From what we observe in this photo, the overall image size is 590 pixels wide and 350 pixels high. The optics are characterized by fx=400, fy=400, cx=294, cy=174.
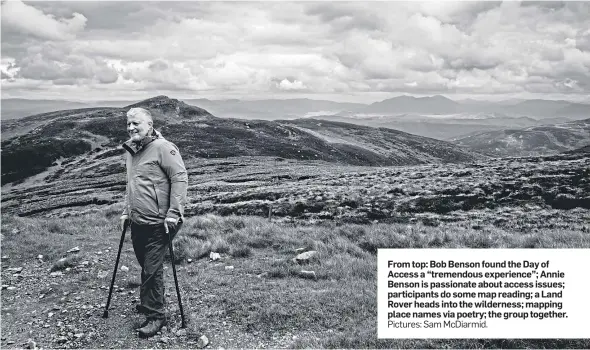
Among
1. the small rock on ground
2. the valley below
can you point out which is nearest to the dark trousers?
the valley below

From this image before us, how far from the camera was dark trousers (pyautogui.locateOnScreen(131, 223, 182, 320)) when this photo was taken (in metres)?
6.62

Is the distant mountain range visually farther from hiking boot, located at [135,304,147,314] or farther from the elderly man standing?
the elderly man standing

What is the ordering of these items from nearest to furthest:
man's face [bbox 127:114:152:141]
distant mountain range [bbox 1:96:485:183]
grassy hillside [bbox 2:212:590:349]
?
1. grassy hillside [bbox 2:212:590:349]
2. man's face [bbox 127:114:152:141]
3. distant mountain range [bbox 1:96:485:183]

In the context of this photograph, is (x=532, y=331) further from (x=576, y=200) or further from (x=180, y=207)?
(x=576, y=200)

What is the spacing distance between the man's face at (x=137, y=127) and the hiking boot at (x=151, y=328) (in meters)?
3.03

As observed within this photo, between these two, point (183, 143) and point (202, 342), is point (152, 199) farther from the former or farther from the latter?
point (183, 143)

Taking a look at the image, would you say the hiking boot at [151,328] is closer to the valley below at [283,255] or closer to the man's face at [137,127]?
the valley below at [283,255]

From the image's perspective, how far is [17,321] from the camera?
Answer: 7059 millimetres

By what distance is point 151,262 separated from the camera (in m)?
6.61

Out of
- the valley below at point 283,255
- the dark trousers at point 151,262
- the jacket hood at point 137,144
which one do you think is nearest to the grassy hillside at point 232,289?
the valley below at point 283,255

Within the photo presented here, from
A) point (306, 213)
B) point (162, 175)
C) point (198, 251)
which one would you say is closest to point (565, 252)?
point (162, 175)

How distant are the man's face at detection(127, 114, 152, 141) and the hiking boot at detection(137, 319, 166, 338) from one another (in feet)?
9.95

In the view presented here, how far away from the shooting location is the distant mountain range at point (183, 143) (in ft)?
306

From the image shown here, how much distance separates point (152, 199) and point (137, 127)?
3.90ft
